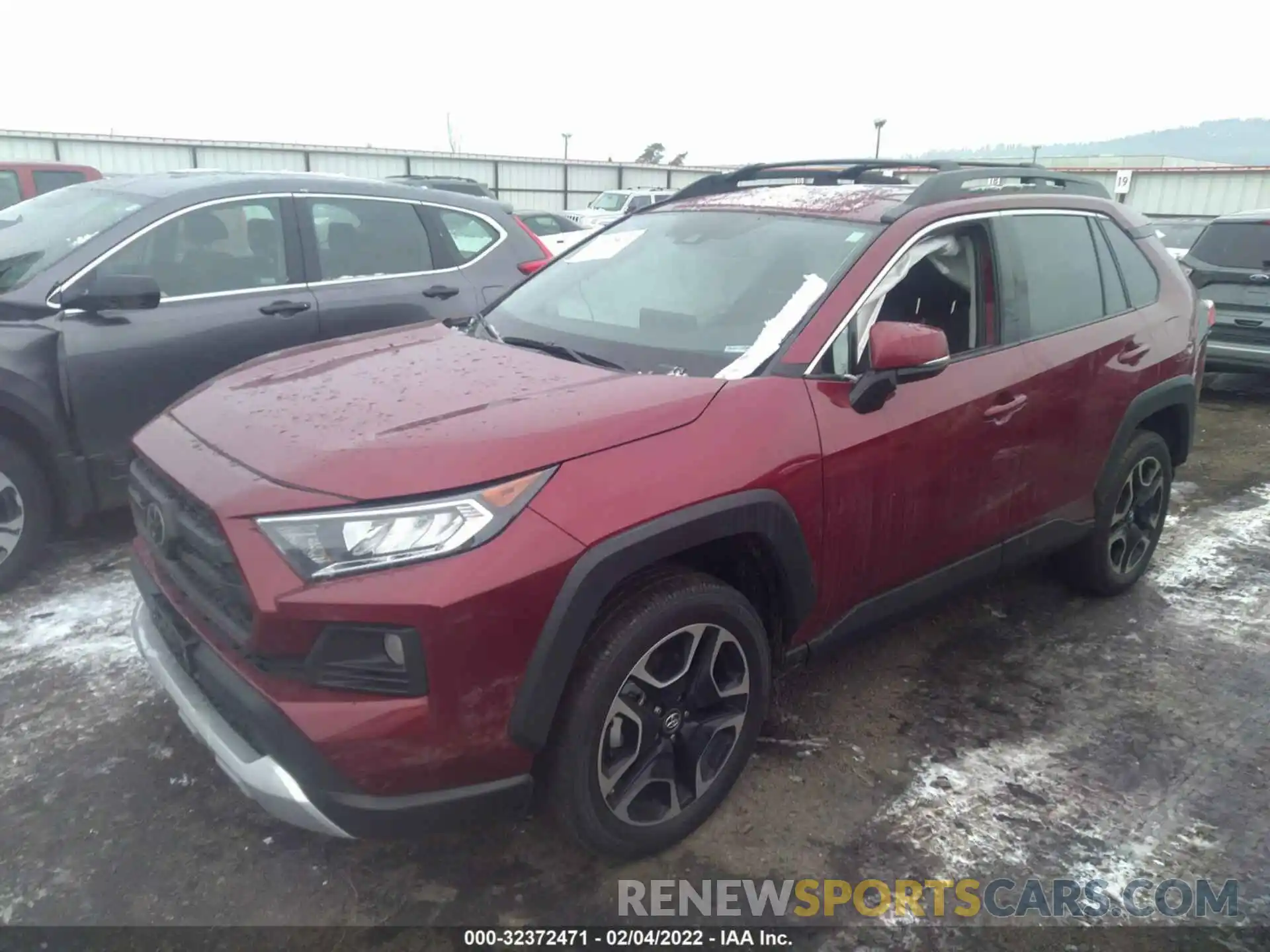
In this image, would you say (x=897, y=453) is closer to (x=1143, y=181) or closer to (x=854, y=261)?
(x=854, y=261)

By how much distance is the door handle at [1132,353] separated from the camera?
3.76m

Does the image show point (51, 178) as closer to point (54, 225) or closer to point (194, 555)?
point (54, 225)

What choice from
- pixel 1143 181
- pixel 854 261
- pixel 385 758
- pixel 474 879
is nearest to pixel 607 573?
pixel 385 758

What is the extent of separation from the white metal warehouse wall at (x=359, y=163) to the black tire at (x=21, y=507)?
1423cm

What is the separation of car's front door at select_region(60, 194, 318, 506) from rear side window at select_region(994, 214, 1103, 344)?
3.34 m

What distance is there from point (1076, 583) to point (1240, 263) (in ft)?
18.4

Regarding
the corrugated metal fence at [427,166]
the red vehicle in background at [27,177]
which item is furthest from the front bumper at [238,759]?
the corrugated metal fence at [427,166]

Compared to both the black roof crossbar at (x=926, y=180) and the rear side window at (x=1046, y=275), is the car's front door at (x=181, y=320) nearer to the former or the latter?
the black roof crossbar at (x=926, y=180)

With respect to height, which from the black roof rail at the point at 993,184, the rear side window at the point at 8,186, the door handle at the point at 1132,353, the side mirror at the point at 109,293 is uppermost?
the rear side window at the point at 8,186

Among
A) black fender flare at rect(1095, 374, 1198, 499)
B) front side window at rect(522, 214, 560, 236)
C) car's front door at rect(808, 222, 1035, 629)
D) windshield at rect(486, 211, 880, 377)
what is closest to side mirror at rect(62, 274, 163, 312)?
windshield at rect(486, 211, 880, 377)

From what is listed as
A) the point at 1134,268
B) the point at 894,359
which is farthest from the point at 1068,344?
the point at 894,359

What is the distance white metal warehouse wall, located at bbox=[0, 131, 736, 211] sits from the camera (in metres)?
22.5

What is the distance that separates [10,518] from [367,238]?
226cm

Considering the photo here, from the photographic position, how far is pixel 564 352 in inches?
116
